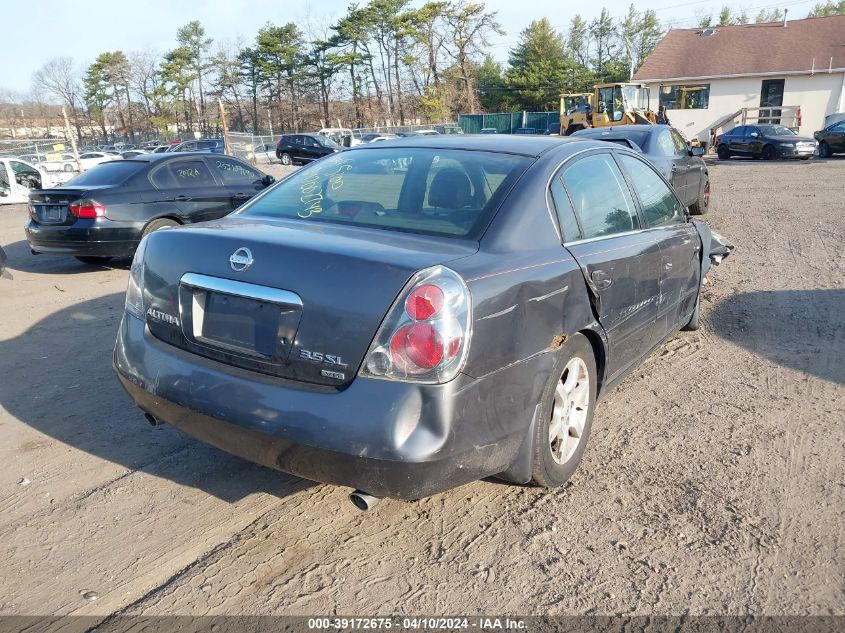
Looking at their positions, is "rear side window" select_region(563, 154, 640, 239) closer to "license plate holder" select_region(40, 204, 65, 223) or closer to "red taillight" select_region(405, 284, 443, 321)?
"red taillight" select_region(405, 284, 443, 321)

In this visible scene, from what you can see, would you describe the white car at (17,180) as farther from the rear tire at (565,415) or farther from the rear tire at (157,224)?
the rear tire at (565,415)

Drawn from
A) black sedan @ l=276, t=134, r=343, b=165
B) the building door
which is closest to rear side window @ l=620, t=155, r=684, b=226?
black sedan @ l=276, t=134, r=343, b=165

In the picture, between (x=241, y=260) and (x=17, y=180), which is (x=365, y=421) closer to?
(x=241, y=260)

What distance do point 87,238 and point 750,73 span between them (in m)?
41.0

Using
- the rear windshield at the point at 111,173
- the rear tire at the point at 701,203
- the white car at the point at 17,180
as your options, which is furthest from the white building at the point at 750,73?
the rear windshield at the point at 111,173

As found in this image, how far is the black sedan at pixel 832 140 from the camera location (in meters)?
25.1

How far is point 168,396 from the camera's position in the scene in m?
2.87

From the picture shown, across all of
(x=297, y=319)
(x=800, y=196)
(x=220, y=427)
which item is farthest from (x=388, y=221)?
(x=800, y=196)

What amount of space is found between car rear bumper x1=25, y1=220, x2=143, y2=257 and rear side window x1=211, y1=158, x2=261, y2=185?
1637mm

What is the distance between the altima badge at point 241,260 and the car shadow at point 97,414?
3.89ft

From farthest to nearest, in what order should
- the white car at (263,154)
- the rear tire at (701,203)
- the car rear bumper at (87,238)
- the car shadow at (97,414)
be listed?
the white car at (263,154)
the rear tire at (701,203)
the car rear bumper at (87,238)
the car shadow at (97,414)

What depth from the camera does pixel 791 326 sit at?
575cm

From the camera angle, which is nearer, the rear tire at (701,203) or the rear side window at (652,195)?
the rear side window at (652,195)

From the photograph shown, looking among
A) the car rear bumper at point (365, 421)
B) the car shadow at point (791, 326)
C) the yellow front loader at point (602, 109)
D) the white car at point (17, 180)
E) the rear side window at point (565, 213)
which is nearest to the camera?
the car rear bumper at point (365, 421)
